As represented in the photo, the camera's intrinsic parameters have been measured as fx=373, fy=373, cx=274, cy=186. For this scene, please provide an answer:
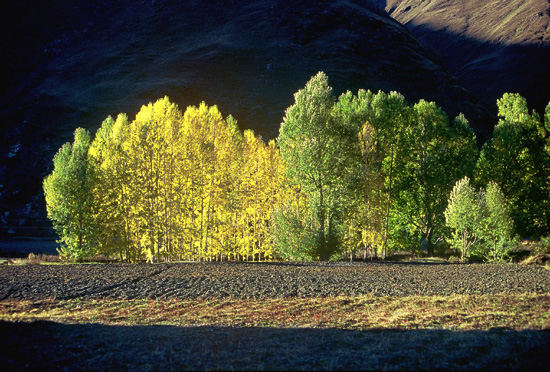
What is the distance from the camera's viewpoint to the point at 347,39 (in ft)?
436

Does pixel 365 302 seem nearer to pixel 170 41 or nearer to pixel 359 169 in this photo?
pixel 359 169

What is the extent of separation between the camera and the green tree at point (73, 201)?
102ft

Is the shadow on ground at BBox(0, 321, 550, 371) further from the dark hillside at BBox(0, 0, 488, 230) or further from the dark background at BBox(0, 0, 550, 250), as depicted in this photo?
the dark hillside at BBox(0, 0, 488, 230)

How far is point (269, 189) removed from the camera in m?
38.6

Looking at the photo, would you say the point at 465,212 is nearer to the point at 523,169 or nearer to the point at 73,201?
the point at 523,169

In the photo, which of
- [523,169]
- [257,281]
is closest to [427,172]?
[523,169]

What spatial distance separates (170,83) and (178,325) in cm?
9823

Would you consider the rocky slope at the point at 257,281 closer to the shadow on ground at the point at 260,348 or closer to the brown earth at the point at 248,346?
the brown earth at the point at 248,346

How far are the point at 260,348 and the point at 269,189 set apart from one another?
28.9 m

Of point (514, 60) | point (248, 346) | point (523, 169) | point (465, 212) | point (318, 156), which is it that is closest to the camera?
point (248, 346)

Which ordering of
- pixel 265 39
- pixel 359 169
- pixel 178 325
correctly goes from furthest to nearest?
pixel 265 39 → pixel 359 169 → pixel 178 325

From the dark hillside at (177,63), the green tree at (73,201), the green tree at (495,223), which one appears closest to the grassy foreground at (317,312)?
the green tree at (73,201)

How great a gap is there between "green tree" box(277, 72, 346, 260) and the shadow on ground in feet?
62.8

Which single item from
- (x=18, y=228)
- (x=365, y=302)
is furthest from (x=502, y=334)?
(x=18, y=228)
